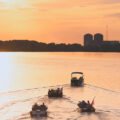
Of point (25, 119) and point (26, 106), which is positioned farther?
point (26, 106)

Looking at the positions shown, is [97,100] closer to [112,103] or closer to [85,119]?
[112,103]

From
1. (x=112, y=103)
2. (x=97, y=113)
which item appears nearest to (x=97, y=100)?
(x=112, y=103)

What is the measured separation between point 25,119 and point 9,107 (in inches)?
303

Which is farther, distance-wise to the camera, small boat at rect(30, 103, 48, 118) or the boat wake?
the boat wake

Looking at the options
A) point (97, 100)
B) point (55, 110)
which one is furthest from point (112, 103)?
point (55, 110)

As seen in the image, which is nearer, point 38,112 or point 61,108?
point 38,112

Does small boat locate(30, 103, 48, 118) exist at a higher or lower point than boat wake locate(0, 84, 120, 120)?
higher

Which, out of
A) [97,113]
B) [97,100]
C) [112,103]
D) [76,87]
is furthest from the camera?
[76,87]

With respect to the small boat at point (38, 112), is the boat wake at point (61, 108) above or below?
below

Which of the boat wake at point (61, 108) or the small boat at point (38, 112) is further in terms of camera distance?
the boat wake at point (61, 108)

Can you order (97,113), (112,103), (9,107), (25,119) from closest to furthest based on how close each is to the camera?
(25,119) → (97,113) → (9,107) → (112,103)

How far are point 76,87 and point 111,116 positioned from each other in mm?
24369

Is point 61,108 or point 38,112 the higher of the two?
point 38,112

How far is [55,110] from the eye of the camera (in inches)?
1325
